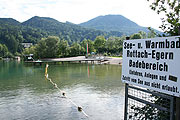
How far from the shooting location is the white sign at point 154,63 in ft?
9.63

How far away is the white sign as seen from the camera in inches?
116

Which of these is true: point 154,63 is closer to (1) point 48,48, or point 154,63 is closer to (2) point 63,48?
(1) point 48,48

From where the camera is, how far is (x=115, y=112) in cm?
1075

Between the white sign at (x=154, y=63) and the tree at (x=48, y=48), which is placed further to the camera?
the tree at (x=48, y=48)

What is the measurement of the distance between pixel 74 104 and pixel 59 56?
61986 mm

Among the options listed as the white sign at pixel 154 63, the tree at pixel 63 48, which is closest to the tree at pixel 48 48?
the tree at pixel 63 48

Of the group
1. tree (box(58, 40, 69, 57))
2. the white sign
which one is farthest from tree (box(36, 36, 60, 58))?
the white sign

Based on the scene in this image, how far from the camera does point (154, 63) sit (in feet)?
10.8

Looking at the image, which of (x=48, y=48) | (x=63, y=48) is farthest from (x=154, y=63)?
(x=63, y=48)

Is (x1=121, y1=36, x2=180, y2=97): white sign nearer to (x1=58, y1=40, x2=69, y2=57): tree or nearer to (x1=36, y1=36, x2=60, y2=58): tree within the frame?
(x1=36, y1=36, x2=60, y2=58): tree

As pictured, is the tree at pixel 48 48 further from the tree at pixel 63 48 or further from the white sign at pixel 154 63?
the white sign at pixel 154 63

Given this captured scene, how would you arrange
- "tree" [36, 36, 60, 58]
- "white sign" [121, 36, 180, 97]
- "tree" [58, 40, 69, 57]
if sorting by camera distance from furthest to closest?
"tree" [58, 40, 69, 57] → "tree" [36, 36, 60, 58] → "white sign" [121, 36, 180, 97]

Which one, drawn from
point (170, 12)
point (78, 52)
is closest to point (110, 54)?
point (78, 52)

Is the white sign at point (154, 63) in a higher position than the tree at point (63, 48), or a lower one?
lower
